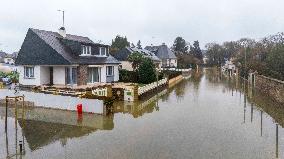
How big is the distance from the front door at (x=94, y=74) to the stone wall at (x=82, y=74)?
145cm

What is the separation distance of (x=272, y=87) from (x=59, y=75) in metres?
23.3

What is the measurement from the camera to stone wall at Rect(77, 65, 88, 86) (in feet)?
116

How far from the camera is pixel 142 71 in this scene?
44.8m

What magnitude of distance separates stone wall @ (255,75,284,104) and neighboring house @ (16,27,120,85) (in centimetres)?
1958

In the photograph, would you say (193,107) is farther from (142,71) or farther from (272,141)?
(142,71)

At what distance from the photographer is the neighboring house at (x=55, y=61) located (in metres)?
35.2

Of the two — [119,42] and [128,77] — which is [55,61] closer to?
[128,77]

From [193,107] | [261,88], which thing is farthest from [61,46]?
[261,88]

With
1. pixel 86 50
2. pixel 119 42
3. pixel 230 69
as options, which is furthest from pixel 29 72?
pixel 230 69

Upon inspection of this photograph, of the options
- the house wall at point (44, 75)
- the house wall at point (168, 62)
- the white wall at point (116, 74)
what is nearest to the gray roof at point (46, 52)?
the house wall at point (44, 75)

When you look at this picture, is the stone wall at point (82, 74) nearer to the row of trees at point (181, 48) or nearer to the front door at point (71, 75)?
the front door at point (71, 75)

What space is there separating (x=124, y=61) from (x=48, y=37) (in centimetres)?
2203

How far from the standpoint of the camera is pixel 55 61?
34.7 metres

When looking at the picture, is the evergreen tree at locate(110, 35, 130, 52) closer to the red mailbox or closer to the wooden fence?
the wooden fence
